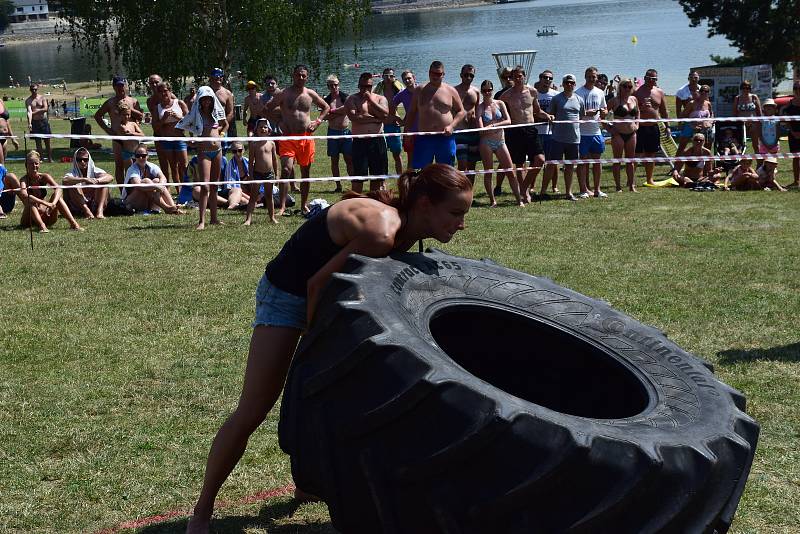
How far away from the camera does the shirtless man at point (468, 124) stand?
13180 millimetres

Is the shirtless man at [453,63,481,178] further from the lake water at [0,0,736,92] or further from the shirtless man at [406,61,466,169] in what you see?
the lake water at [0,0,736,92]

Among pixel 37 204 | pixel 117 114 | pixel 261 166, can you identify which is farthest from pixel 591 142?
pixel 37 204

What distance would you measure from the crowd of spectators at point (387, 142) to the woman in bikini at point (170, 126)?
0.01 meters

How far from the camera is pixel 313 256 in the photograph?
379 cm

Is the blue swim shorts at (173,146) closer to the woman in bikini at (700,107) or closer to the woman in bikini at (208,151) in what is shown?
the woman in bikini at (208,151)

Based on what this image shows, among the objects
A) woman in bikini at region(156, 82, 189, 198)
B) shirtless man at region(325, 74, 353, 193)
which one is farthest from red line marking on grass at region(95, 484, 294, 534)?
woman in bikini at region(156, 82, 189, 198)

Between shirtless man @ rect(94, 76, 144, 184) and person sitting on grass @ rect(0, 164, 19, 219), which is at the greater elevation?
shirtless man @ rect(94, 76, 144, 184)

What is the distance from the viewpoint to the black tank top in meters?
3.75

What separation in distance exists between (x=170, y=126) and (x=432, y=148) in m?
4.00

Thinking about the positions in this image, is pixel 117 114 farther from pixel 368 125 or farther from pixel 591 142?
pixel 591 142

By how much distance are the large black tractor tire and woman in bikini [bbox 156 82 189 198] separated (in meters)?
10.5

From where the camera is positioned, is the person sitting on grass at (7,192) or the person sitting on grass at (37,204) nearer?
the person sitting on grass at (37,204)

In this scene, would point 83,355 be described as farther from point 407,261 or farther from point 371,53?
point 371,53

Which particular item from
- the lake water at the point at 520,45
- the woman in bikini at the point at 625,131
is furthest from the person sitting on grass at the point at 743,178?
the lake water at the point at 520,45
